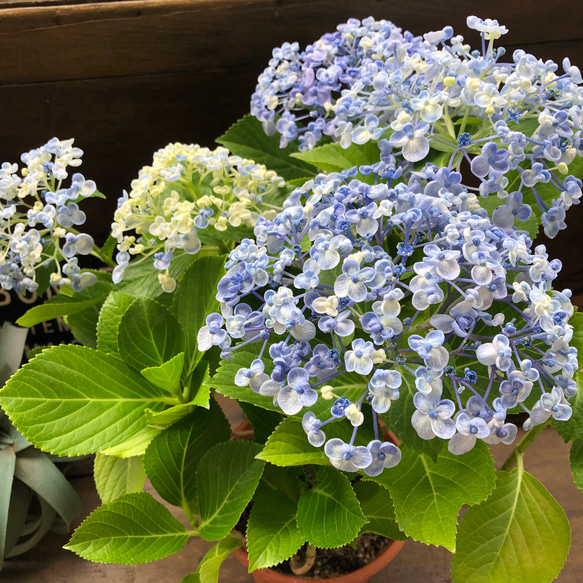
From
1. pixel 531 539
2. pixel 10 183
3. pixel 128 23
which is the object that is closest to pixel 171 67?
pixel 128 23

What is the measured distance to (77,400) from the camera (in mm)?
578

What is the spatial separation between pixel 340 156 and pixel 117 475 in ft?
1.42

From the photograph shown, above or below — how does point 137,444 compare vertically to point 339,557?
above

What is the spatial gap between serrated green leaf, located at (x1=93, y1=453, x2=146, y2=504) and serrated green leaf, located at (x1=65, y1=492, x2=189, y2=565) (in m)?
0.08

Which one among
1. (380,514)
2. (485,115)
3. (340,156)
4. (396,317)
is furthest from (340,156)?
(380,514)

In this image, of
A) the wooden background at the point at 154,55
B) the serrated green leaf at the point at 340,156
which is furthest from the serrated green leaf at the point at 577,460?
the wooden background at the point at 154,55

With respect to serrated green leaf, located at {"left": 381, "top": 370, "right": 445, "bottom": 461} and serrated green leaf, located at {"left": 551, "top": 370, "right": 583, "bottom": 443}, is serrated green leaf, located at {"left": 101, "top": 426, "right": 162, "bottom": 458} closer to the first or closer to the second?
serrated green leaf, located at {"left": 381, "top": 370, "right": 445, "bottom": 461}

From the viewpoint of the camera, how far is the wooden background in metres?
0.82

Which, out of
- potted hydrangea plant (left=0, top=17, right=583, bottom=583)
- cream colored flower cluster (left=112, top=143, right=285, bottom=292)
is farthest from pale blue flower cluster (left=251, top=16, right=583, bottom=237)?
cream colored flower cluster (left=112, top=143, right=285, bottom=292)

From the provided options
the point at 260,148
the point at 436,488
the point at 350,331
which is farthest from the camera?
the point at 260,148

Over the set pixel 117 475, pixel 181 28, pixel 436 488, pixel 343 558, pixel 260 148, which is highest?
pixel 181 28

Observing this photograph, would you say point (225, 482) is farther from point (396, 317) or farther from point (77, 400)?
point (396, 317)

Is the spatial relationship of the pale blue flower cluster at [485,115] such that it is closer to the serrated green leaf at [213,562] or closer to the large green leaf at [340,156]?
the large green leaf at [340,156]

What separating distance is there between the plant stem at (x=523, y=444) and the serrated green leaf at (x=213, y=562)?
287 millimetres
